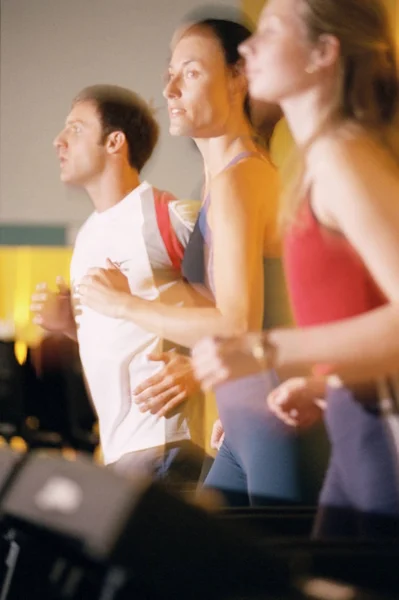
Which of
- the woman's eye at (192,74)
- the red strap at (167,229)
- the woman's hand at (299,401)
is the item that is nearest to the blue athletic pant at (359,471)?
the woman's hand at (299,401)

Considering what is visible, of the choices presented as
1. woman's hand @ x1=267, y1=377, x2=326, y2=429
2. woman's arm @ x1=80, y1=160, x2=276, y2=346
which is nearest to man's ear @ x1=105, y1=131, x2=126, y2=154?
woman's arm @ x1=80, y1=160, x2=276, y2=346

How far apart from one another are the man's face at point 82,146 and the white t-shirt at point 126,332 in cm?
12

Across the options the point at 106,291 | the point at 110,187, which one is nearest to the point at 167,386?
the point at 106,291

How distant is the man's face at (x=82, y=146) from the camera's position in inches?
91.0

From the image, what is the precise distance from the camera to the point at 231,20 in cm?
202

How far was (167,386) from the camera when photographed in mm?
2119

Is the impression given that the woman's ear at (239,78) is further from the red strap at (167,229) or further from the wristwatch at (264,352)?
the wristwatch at (264,352)

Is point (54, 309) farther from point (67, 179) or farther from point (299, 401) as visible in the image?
point (299, 401)

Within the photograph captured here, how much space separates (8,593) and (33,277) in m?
0.84

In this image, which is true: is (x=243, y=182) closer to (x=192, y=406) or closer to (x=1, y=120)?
(x=192, y=406)

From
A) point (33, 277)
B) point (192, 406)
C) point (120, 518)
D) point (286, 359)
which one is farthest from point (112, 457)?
point (120, 518)

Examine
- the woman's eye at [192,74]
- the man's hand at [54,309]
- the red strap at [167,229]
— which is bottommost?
the man's hand at [54,309]

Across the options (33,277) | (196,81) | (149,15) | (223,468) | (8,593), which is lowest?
(8,593)

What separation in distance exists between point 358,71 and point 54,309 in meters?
1.05
